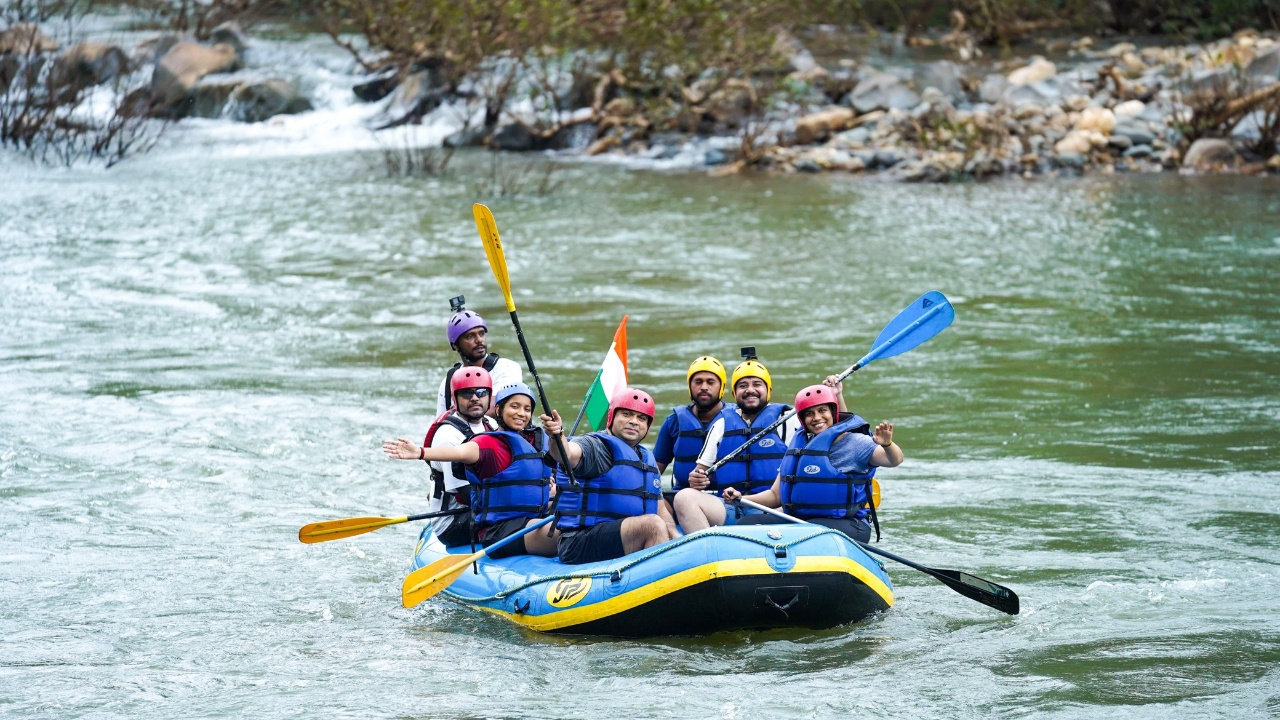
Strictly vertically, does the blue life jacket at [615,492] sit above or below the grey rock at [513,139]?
above

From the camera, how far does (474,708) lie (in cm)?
482

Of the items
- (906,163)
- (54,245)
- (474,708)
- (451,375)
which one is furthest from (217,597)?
(906,163)

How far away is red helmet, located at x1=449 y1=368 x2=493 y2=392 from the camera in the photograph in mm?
5730

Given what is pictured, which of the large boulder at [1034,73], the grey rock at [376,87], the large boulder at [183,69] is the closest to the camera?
the large boulder at [1034,73]

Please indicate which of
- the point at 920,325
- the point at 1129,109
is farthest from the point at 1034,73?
the point at 920,325

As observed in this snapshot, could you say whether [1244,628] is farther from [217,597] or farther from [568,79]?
[568,79]

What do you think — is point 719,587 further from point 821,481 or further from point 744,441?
point 744,441

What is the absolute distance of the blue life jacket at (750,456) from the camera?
20.3ft

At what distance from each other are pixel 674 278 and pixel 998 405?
4.58 meters

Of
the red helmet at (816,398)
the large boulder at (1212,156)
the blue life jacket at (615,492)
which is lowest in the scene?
the blue life jacket at (615,492)

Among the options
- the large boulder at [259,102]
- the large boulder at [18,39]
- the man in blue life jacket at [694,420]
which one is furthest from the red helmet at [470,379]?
the large boulder at [259,102]

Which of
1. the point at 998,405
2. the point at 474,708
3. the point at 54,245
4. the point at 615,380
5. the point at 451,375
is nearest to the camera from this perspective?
the point at 474,708

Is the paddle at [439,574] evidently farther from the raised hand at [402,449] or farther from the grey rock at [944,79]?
the grey rock at [944,79]

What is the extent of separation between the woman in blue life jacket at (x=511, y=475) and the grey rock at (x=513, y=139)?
16.0 m
